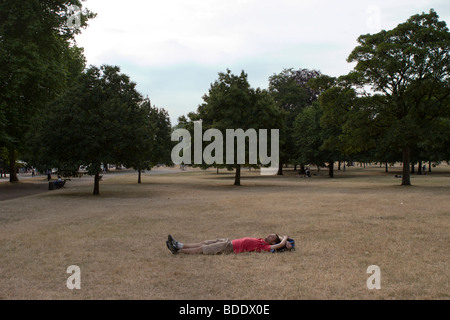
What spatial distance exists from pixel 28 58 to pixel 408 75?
30664 mm

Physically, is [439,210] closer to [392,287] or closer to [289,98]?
[392,287]

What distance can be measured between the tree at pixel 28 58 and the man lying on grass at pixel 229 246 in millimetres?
24545

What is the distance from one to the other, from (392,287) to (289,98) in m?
64.4

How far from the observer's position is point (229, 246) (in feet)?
30.9

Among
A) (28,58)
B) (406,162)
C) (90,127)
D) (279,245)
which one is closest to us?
(279,245)

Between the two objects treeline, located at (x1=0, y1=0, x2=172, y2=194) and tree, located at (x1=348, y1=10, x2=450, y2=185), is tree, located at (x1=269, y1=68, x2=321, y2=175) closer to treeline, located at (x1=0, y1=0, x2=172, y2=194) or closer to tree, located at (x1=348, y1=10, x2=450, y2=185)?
tree, located at (x1=348, y1=10, x2=450, y2=185)

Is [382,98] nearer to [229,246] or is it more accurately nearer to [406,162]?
[406,162]

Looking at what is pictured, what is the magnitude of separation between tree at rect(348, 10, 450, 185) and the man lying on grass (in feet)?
78.2

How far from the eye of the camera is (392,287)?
21.8 feet

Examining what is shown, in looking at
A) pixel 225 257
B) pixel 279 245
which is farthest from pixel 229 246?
pixel 279 245

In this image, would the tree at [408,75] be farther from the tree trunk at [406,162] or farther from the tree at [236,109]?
the tree at [236,109]

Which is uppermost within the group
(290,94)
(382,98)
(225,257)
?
(290,94)

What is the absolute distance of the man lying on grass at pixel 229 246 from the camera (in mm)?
9258

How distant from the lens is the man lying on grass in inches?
364
